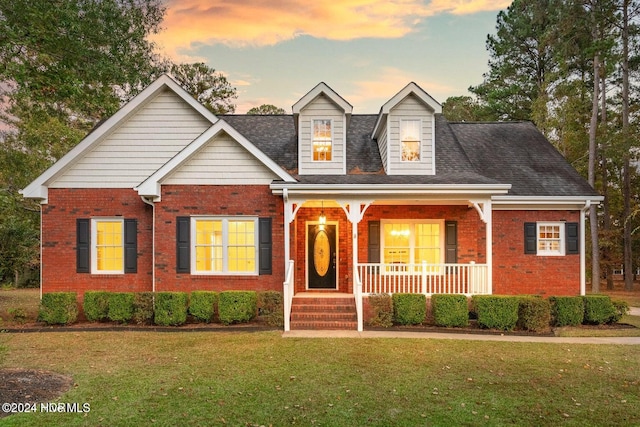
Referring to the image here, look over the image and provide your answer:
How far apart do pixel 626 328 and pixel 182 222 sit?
1208 centimetres

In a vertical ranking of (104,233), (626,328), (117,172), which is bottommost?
(626,328)

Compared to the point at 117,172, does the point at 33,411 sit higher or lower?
lower

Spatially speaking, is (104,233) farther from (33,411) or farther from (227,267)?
(33,411)

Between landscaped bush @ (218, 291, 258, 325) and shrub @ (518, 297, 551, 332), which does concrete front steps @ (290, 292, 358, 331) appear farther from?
shrub @ (518, 297, 551, 332)

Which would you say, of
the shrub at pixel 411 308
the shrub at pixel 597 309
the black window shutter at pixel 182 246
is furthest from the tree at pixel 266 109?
the shrub at pixel 597 309

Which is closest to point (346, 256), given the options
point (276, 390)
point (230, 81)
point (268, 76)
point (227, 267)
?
point (227, 267)

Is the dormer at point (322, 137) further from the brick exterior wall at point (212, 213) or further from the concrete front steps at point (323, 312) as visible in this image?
the concrete front steps at point (323, 312)

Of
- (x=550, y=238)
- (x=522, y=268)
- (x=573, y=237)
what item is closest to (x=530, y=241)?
(x=550, y=238)

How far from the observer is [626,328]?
1025 centimetres

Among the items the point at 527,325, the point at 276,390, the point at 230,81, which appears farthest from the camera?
the point at 230,81

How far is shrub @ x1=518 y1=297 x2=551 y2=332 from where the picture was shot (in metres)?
9.77

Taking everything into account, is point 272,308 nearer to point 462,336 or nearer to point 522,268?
point 462,336

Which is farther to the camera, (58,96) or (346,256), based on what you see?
(346,256)

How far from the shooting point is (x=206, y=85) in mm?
28156
